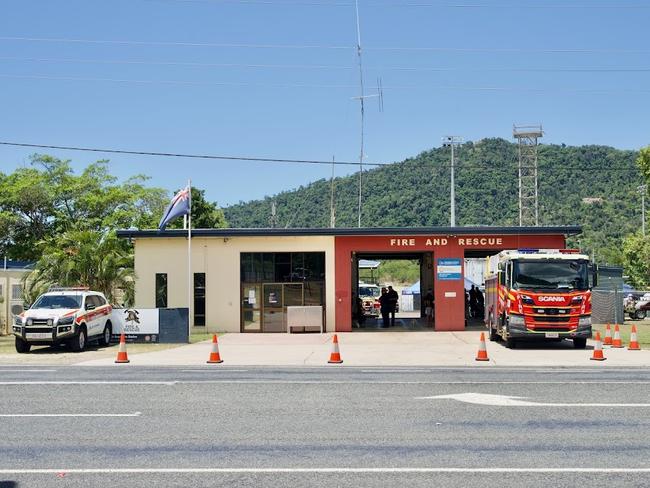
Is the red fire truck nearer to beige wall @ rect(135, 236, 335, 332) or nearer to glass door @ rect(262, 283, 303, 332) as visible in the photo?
beige wall @ rect(135, 236, 335, 332)

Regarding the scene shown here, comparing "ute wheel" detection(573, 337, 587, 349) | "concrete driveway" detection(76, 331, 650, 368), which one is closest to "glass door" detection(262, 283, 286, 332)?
"concrete driveway" detection(76, 331, 650, 368)

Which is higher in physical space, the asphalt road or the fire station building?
the fire station building

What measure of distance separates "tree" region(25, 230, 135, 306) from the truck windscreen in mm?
17054

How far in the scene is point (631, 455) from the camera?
8.52m

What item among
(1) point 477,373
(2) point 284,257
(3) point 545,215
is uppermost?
(3) point 545,215

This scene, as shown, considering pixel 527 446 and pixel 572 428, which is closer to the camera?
pixel 527 446

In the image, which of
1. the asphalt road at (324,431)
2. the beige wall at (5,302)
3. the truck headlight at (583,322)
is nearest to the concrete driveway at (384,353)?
the truck headlight at (583,322)

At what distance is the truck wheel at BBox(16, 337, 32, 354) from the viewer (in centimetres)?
2414

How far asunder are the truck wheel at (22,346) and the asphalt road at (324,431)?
8.37 meters

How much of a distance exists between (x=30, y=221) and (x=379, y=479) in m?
43.1

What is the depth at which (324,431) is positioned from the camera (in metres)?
10.1

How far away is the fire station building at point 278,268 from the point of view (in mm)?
34906

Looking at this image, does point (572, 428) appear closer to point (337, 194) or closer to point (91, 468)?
point (91, 468)

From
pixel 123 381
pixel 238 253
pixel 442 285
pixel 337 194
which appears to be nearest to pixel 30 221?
pixel 238 253
